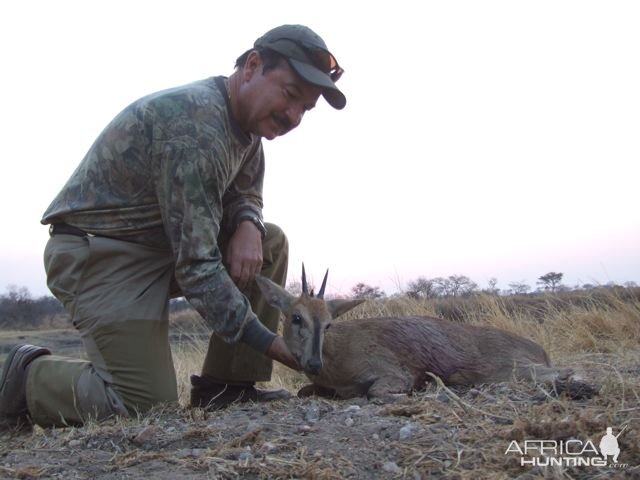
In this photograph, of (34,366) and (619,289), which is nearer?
(34,366)

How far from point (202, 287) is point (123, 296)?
2.44ft

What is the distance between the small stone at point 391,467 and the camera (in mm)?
2906

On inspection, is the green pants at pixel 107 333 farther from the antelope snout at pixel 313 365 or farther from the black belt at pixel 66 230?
the antelope snout at pixel 313 365

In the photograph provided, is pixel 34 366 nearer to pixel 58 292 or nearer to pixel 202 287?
pixel 58 292

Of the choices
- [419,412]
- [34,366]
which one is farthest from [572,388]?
[34,366]

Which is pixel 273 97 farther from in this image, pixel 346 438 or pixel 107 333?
pixel 346 438

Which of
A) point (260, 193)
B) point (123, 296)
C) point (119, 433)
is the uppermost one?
point (260, 193)

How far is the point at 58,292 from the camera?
491 cm

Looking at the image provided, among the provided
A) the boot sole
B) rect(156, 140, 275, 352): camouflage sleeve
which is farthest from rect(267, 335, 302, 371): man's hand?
the boot sole

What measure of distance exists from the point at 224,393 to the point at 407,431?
2.30 meters

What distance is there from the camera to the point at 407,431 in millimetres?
3324

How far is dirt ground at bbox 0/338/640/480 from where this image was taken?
9.56 ft

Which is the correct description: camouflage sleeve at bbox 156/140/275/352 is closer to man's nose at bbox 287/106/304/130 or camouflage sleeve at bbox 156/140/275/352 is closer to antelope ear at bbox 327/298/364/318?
man's nose at bbox 287/106/304/130

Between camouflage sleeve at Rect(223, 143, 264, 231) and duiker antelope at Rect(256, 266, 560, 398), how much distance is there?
533 millimetres
